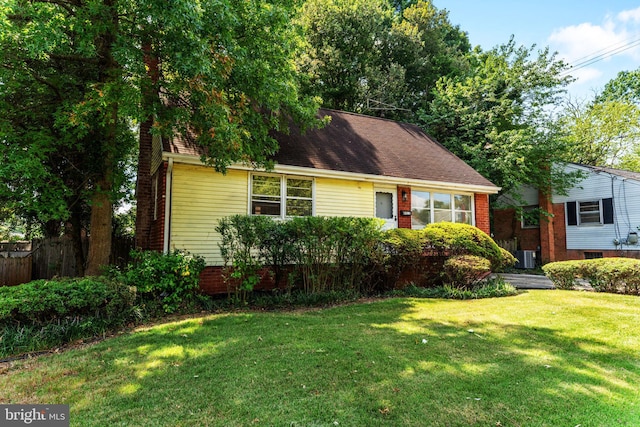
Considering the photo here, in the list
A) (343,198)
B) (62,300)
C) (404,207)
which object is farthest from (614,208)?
(62,300)

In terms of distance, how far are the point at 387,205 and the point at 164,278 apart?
7.73m

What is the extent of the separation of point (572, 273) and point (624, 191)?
31.4ft

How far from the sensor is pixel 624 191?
15.8 metres

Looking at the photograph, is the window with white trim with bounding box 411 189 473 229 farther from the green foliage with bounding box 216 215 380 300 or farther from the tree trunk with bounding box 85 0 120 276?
the tree trunk with bounding box 85 0 120 276

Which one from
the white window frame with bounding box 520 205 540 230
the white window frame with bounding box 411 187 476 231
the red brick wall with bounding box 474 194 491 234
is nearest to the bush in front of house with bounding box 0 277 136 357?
the white window frame with bounding box 411 187 476 231

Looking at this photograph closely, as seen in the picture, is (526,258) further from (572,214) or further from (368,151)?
(368,151)

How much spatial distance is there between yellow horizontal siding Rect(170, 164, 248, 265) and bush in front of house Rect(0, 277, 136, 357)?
274cm

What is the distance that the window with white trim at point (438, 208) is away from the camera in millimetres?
12445

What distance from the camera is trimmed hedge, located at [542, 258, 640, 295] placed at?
884cm

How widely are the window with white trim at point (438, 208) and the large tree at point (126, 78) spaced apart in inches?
222

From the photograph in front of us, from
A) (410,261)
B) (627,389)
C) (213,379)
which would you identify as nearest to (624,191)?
(410,261)

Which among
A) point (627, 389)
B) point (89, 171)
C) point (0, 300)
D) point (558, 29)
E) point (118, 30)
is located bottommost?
point (627, 389)

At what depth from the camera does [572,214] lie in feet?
58.0

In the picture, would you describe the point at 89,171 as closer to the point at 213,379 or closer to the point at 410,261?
the point at 213,379
